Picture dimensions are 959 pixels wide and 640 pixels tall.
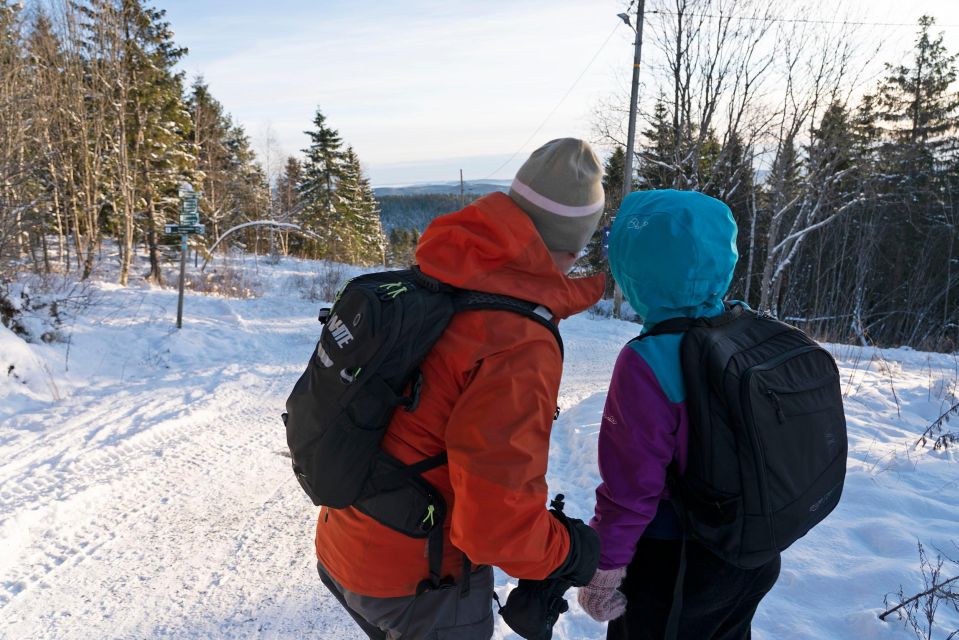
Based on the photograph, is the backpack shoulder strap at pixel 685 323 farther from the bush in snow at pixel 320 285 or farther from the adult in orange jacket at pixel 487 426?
the bush in snow at pixel 320 285

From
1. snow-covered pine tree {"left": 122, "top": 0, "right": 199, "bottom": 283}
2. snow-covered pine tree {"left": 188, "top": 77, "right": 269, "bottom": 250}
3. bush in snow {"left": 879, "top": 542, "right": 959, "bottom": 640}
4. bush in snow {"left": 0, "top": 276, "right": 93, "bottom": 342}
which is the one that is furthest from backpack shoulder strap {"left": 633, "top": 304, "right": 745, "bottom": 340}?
snow-covered pine tree {"left": 188, "top": 77, "right": 269, "bottom": 250}

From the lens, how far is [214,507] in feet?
12.6

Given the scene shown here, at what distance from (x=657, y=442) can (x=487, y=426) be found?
580 millimetres

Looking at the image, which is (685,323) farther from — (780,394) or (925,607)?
(925,607)

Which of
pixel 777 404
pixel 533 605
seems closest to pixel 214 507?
pixel 533 605

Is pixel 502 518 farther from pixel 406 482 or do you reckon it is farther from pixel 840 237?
pixel 840 237

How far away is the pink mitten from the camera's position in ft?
5.25

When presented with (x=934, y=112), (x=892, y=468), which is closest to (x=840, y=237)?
(x=934, y=112)

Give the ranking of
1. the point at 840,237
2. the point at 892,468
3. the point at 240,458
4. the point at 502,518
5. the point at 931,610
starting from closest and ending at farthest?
the point at 502,518 < the point at 931,610 < the point at 892,468 < the point at 240,458 < the point at 840,237

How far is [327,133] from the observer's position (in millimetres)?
34000

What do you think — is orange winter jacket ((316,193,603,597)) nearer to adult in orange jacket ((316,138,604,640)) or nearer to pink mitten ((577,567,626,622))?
adult in orange jacket ((316,138,604,640))

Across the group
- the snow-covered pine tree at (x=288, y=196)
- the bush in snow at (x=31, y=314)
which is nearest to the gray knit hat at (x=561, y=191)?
the bush in snow at (x=31, y=314)

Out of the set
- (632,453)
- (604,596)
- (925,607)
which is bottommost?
(925,607)

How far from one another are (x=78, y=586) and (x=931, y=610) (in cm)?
412
